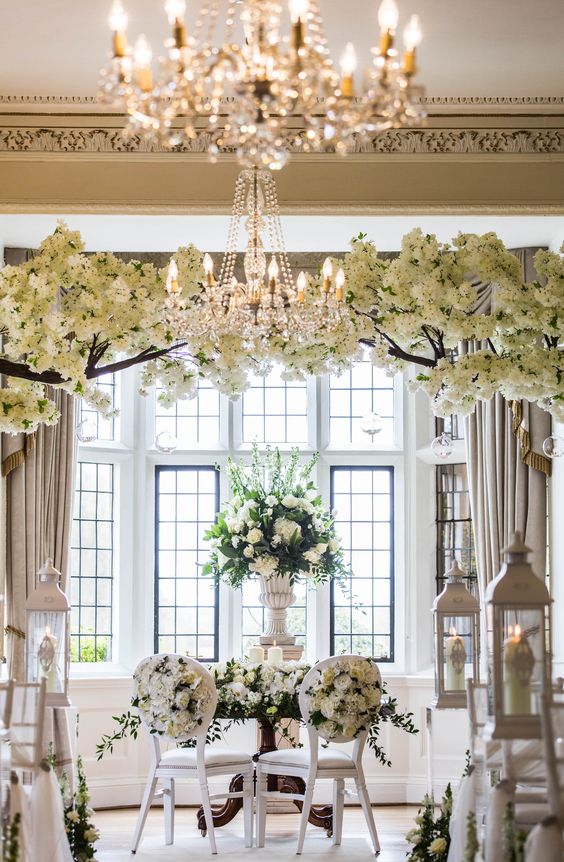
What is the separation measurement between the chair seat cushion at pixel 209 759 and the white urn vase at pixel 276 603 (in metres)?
1.46

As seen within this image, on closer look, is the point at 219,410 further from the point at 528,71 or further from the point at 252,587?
the point at 528,71

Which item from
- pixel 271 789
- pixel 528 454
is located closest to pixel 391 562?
pixel 528 454

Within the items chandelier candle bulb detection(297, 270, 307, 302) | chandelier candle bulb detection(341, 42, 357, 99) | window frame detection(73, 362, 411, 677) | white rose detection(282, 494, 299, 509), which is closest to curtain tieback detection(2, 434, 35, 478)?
window frame detection(73, 362, 411, 677)

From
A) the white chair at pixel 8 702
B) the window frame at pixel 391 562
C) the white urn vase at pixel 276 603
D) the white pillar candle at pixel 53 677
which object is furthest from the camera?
the window frame at pixel 391 562

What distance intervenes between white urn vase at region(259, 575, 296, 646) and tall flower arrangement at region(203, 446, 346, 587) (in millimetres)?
85

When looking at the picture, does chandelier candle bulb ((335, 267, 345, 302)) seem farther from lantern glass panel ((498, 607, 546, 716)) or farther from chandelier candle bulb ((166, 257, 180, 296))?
lantern glass panel ((498, 607, 546, 716))

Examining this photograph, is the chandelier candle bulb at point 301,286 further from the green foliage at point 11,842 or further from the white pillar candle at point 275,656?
the green foliage at point 11,842

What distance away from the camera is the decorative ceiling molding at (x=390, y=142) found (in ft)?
25.0

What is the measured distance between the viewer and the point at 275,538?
8742 millimetres

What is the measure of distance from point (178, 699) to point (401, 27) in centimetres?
413

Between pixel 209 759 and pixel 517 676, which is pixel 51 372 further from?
pixel 517 676

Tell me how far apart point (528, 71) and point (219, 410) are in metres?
4.13

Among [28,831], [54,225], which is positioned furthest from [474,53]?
[28,831]

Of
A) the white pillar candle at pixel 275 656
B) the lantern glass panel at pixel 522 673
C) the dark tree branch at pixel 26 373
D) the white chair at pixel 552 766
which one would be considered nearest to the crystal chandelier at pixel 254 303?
the dark tree branch at pixel 26 373
